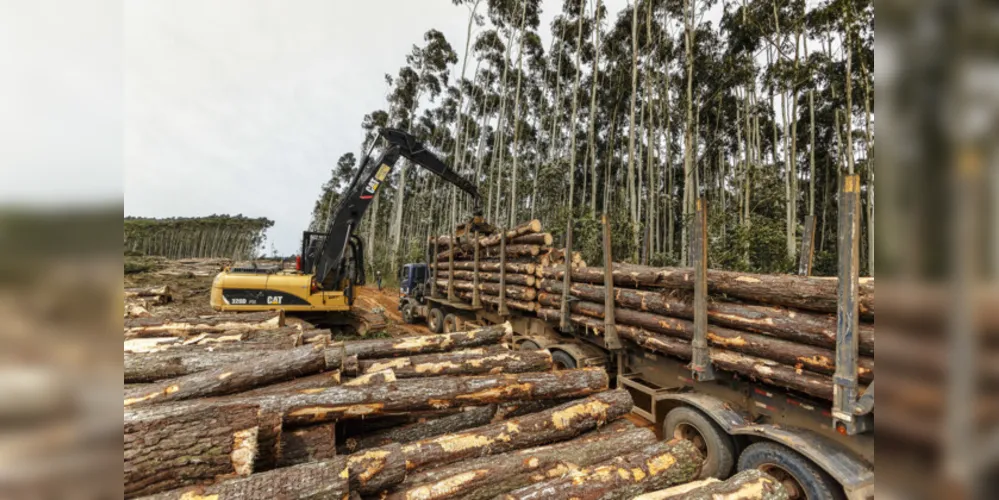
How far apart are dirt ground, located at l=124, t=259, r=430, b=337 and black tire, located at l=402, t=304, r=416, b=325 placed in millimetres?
188

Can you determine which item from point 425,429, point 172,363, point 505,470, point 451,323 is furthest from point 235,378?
point 451,323

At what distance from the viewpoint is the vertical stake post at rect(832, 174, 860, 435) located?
303 centimetres

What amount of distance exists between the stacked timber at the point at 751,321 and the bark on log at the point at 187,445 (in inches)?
161

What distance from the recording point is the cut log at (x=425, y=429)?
13.9ft

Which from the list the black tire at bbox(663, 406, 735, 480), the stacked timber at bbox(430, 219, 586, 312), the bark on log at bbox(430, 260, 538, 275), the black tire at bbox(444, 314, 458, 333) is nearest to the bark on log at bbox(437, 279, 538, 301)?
the stacked timber at bbox(430, 219, 586, 312)

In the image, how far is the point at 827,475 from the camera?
11.0ft

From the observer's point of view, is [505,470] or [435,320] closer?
[505,470]

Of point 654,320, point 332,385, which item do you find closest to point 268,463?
point 332,385

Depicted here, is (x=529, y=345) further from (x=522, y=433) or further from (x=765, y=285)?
(x=765, y=285)

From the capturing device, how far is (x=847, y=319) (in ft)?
10.2

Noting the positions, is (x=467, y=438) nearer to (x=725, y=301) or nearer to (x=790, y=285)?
(x=725, y=301)

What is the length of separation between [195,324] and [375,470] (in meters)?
5.95

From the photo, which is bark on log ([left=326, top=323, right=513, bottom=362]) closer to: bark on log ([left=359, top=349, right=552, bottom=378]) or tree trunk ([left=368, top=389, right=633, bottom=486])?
bark on log ([left=359, top=349, right=552, bottom=378])

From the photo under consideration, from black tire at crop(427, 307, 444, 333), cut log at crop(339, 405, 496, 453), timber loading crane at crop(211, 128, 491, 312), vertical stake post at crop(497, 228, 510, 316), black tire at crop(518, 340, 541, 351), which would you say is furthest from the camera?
black tire at crop(427, 307, 444, 333)
